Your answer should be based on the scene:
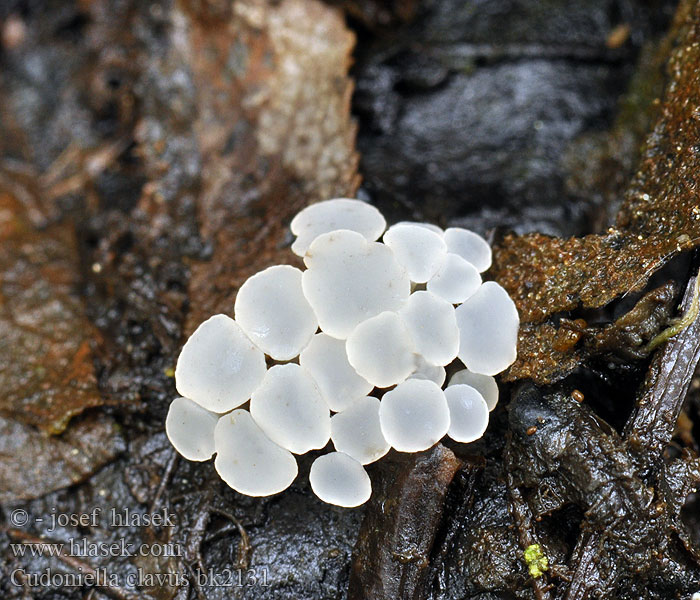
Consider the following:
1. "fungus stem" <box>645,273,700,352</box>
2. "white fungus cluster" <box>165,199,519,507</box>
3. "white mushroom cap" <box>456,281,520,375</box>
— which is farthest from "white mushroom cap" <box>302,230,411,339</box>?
"fungus stem" <box>645,273,700,352</box>

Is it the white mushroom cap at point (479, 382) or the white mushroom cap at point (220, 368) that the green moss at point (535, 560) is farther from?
the white mushroom cap at point (220, 368)

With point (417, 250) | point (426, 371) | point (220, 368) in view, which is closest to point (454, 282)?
point (417, 250)

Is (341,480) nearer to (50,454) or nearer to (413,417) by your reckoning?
(413,417)

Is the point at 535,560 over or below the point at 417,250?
below

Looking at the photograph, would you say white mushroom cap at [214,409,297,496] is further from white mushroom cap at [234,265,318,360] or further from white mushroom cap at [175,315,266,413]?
white mushroom cap at [234,265,318,360]

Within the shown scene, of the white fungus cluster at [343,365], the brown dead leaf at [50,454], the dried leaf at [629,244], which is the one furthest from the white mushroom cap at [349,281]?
the brown dead leaf at [50,454]

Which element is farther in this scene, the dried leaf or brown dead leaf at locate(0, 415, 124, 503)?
brown dead leaf at locate(0, 415, 124, 503)
